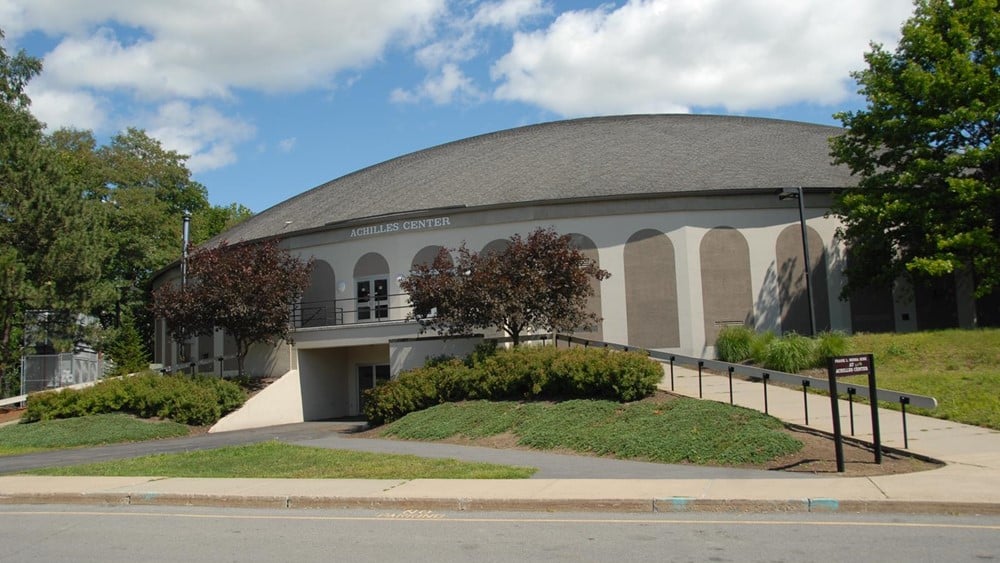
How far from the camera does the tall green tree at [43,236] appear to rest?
30688mm

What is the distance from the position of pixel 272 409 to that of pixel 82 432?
19.9ft

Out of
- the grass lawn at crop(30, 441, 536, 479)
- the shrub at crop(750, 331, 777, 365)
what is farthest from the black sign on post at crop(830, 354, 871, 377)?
the shrub at crop(750, 331, 777, 365)

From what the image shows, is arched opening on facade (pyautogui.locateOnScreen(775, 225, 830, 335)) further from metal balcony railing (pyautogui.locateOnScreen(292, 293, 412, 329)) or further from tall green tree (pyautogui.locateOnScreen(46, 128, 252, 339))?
tall green tree (pyautogui.locateOnScreen(46, 128, 252, 339))

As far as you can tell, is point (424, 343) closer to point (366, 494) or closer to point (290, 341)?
point (290, 341)

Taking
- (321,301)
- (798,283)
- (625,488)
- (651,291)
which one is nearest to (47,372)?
(321,301)

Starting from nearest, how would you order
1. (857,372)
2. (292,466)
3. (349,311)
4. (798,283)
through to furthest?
A: (857,372) → (292,466) → (798,283) → (349,311)

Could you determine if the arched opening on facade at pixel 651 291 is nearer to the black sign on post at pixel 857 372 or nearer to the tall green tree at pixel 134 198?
→ the black sign on post at pixel 857 372

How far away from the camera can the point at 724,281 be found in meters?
27.5

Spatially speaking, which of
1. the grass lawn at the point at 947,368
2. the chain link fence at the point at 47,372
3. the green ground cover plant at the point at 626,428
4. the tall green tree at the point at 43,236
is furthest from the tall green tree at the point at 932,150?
the chain link fence at the point at 47,372

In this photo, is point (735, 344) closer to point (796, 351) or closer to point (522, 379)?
point (796, 351)

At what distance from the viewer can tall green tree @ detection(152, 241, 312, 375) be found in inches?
1027

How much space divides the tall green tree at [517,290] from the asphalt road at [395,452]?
4.26 m

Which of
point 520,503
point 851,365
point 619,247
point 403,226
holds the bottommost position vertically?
point 520,503

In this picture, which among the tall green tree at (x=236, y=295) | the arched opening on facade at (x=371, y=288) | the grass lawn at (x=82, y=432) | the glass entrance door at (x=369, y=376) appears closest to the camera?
the grass lawn at (x=82, y=432)
